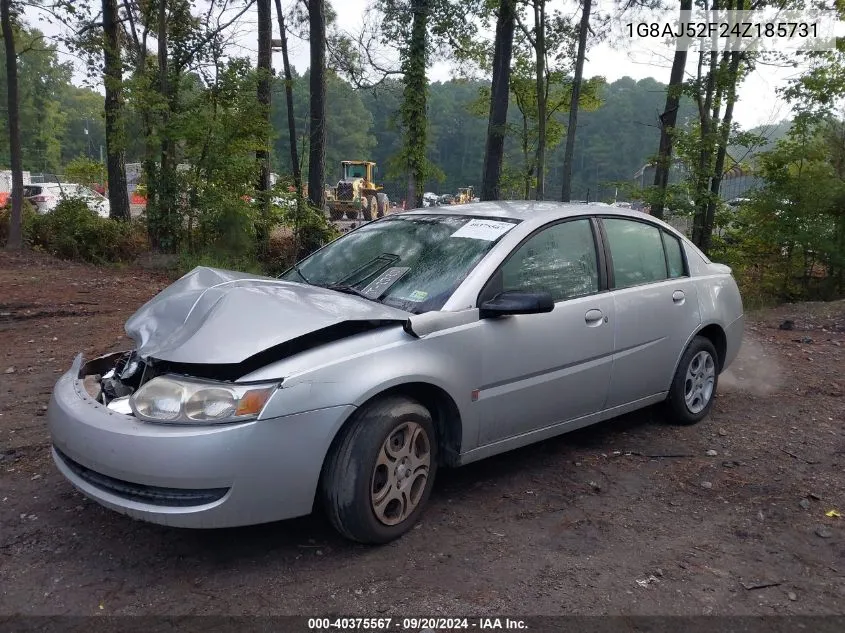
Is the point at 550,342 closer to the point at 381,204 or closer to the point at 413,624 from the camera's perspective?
the point at 413,624

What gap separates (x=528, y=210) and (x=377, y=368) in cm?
172

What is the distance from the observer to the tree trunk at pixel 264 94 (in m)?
12.4

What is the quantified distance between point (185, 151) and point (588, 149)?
45966 mm

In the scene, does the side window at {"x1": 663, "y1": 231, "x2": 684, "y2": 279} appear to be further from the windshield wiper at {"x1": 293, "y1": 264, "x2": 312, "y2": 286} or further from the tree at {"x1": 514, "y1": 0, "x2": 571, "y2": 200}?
the tree at {"x1": 514, "y1": 0, "x2": 571, "y2": 200}

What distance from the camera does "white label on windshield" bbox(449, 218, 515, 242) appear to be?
392cm

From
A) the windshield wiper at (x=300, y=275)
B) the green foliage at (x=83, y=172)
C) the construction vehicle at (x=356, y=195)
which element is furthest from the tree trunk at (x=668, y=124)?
the construction vehicle at (x=356, y=195)

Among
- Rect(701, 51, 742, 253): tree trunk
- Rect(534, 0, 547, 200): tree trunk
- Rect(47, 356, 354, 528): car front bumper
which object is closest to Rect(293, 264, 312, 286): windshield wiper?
Rect(47, 356, 354, 528): car front bumper

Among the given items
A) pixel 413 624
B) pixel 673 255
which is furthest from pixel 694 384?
pixel 413 624

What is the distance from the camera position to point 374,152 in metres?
66.2

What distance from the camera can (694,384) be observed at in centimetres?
505

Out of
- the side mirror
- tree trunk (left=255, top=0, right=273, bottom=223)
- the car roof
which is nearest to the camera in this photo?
the side mirror

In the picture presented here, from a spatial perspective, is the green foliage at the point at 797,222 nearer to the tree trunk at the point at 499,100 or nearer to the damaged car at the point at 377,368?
the tree trunk at the point at 499,100

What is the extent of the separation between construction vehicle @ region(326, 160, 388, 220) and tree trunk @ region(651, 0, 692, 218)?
14.3m

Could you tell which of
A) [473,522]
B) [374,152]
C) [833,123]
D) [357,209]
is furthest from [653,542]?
[374,152]
